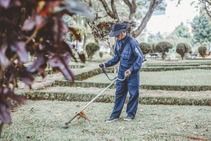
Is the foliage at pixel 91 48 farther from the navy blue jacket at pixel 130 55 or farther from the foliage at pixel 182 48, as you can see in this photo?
the navy blue jacket at pixel 130 55

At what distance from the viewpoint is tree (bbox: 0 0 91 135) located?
2.17m

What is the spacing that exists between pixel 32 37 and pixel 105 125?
4.84 meters

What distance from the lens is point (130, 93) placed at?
24.2ft

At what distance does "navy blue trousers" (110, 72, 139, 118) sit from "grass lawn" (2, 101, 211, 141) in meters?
0.17

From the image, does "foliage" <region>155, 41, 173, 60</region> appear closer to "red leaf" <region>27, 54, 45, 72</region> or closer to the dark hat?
the dark hat

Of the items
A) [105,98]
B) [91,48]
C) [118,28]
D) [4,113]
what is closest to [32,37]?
[4,113]

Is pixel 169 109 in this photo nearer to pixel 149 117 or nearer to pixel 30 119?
pixel 149 117

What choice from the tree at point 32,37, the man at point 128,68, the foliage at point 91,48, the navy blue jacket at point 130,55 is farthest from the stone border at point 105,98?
the foliage at point 91,48

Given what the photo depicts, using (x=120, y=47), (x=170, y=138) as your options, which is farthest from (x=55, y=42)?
(x=120, y=47)

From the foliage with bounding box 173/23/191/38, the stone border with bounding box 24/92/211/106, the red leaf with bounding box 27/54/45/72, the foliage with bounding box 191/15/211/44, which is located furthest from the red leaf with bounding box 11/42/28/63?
the foliage with bounding box 173/23/191/38

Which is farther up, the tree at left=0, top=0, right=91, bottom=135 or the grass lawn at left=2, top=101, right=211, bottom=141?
the tree at left=0, top=0, right=91, bottom=135

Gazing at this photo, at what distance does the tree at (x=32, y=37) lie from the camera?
85.4 inches

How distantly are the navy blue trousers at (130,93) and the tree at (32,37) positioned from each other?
4.77 m

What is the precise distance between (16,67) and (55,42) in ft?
1.64
